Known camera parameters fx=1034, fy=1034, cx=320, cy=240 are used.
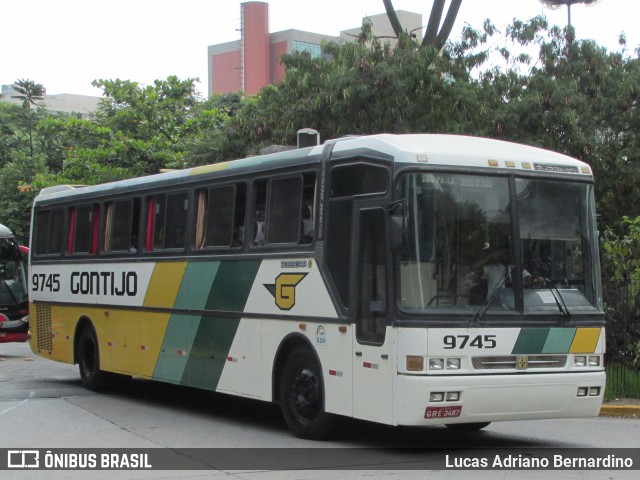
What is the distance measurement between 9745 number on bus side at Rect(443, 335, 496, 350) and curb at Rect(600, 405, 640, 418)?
495 cm

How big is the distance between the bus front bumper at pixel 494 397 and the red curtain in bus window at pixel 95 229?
8.38m

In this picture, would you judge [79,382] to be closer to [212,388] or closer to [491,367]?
[212,388]

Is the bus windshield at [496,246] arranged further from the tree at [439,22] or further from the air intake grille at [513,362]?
the tree at [439,22]

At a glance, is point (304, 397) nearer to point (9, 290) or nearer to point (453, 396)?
point (453, 396)

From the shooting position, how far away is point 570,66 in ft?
85.5

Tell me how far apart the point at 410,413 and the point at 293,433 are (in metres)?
2.35

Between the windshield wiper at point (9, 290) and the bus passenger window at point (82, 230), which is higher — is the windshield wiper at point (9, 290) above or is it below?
below

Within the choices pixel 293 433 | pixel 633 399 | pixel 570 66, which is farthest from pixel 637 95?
pixel 293 433

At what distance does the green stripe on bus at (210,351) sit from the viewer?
13.1m

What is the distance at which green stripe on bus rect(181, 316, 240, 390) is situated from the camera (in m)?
13.1

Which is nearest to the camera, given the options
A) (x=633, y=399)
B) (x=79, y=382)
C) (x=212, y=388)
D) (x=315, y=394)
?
(x=315, y=394)

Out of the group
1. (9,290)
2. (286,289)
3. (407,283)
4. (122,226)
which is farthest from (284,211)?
(9,290)

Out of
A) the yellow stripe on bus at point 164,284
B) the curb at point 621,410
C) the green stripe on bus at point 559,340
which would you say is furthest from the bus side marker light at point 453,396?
the yellow stripe on bus at point 164,284

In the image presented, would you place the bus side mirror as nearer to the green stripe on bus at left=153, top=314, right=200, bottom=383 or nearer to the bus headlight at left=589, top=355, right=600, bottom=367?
the bus headlight at left=589, top=355, right=600, bottom=367
